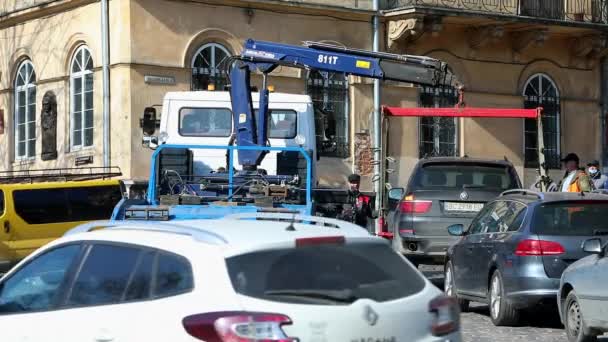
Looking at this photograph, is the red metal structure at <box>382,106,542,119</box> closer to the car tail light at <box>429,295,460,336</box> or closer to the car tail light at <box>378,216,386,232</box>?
the car tail light at <box>378,216,386,232</box>

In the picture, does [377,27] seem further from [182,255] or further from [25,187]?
[182,255]

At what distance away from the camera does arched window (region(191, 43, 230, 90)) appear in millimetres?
26156

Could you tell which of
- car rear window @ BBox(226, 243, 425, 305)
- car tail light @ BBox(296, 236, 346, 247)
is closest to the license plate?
car rear window @ BBox(226, 243, 425, 305)

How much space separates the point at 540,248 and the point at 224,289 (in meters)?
6.83

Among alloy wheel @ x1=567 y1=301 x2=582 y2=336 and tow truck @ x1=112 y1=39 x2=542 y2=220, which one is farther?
tow truck @ x1=112 y1=39 x2=542 y2=220

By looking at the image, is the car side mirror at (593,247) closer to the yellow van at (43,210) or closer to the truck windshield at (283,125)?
the truck windshield at (283,125)

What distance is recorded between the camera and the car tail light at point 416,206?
56.0ft

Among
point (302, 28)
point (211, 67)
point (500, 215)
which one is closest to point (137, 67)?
point (211, 67)

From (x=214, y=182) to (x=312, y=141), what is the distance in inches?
121

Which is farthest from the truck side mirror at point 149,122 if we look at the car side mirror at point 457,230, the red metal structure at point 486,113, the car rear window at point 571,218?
the car rear window at point 571,218

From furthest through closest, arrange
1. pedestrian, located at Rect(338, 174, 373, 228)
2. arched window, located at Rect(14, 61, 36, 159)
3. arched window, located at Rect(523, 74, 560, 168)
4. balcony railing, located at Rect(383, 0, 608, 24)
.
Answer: arched window, located at Rect(523, 74, 560, 168) < balcony railing, located at Rect(383, 0, 608, 24) < arched window, located at Rect(14, 61, 36, 159) < pedestrian, located at Rect(338, 174, 373, 228)

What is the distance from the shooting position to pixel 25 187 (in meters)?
20.5

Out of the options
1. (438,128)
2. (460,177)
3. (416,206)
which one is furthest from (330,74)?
(416,206)

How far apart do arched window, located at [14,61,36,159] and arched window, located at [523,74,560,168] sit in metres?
11.6
